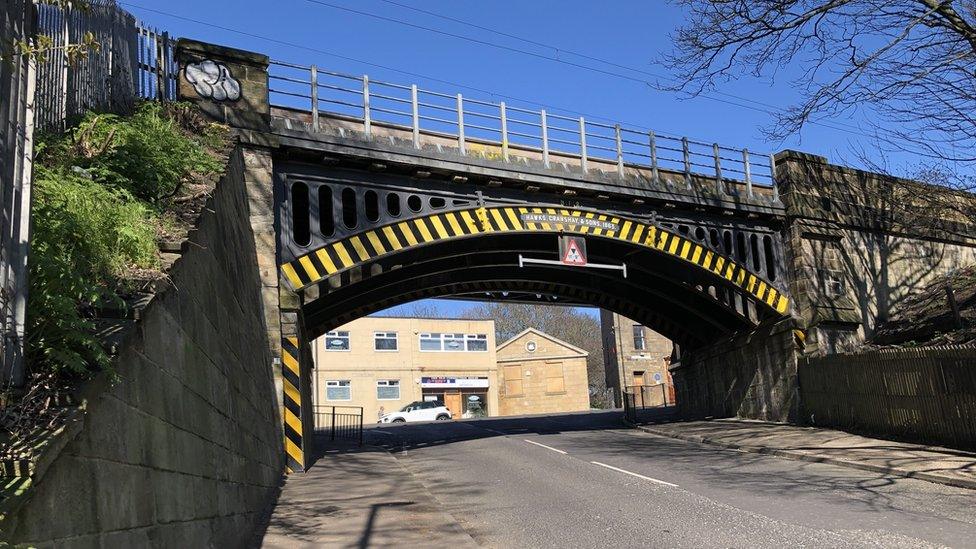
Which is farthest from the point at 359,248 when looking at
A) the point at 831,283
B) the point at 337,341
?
the point at 337,341

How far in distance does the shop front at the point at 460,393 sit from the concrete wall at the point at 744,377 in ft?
94.4

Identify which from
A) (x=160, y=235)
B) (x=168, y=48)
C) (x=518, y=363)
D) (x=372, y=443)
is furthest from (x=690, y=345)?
(x=518, y=363)

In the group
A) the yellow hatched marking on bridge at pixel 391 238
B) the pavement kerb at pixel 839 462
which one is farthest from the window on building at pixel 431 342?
the yellow hatched marking on bridge at pixel 391 238

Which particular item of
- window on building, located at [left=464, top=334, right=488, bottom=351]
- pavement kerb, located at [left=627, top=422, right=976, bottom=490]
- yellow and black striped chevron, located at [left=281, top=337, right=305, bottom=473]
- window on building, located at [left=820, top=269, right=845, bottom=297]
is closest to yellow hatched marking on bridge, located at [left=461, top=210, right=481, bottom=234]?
yellow and black striped chevron, located at [left=281, top=337, right=305, bottom=473]

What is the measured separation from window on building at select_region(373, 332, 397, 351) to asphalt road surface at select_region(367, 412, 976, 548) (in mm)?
37719

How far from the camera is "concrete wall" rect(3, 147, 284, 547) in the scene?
323 cm

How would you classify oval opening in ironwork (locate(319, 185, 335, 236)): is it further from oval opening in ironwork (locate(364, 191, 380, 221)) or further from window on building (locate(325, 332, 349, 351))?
window on building (locate(325, 332, 349, 351))

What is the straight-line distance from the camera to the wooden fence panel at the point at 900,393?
14195 millimetres

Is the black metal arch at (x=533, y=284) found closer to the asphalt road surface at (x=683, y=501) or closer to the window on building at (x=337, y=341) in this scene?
the asphalt road surface at (x=683, y=501)

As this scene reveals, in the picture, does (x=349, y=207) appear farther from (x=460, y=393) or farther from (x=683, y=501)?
(x=460, y=393)

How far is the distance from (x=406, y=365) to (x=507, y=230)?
38.9 meters

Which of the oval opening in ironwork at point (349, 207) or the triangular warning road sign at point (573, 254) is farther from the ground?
the oval opening in ironwork at point (349, 207)

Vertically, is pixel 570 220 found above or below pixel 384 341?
below

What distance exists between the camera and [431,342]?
5688cm
